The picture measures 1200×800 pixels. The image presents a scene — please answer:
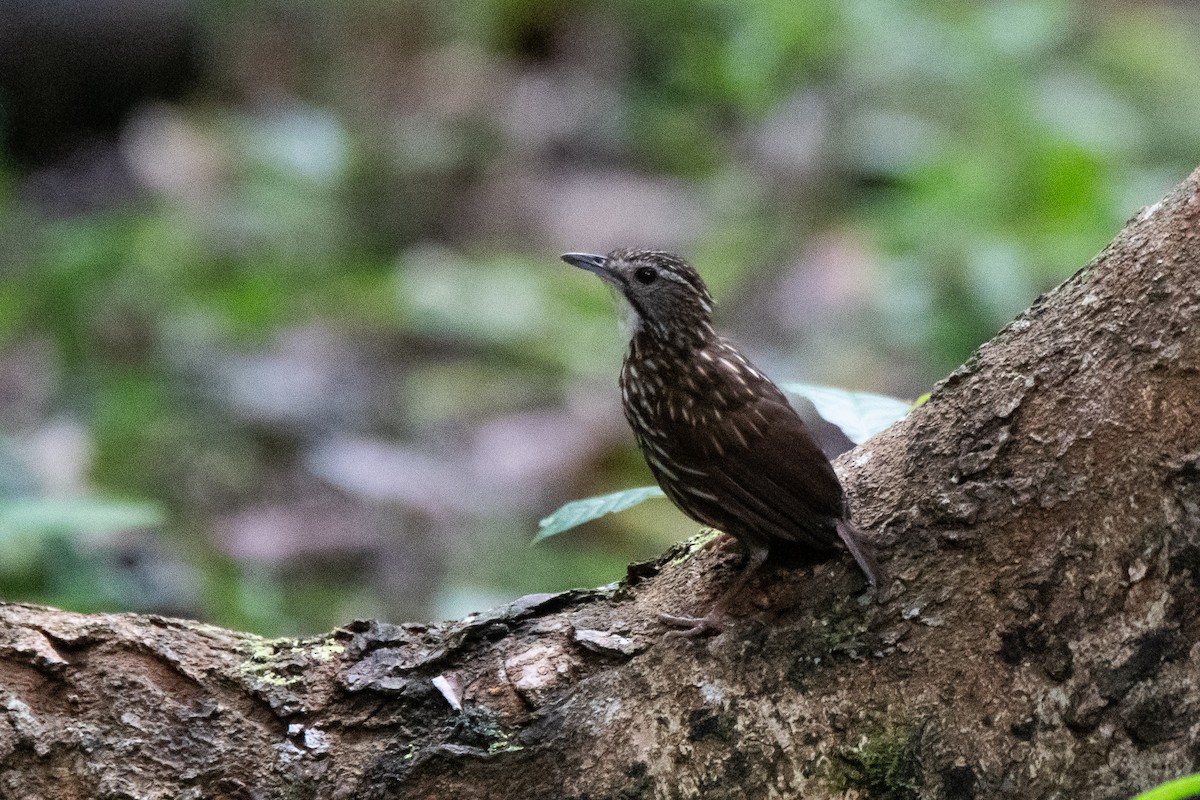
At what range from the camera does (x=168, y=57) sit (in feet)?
33.3

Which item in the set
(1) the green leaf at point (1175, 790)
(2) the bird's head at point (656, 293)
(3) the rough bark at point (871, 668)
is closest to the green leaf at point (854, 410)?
(2) the bird's head at point (656, 293)

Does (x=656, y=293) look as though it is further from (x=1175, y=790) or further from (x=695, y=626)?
(x=1175, y=790)

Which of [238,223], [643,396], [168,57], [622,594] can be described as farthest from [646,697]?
[168,57]

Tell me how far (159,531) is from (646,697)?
3152 millimetres

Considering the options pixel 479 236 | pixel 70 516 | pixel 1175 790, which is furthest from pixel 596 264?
pixel 479 236

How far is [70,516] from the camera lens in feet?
12.1

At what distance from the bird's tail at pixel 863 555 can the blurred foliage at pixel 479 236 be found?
7.18 ft

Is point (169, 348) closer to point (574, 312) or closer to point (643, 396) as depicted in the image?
point (574, 312)

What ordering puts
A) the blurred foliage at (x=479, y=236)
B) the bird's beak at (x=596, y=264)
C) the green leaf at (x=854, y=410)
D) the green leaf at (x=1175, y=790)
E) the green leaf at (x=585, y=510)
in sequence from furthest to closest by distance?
1. the blurred foliage at (x=479, y=236)
2. the bird's beak at (x=596, y=264)
3. the green leaf at (x=854, y=410)
4. the green leaf at (x=585, y=510)
5. the green leaf at (x=1175, y=790)

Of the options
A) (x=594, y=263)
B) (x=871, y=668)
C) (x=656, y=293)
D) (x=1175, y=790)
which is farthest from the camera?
(x=594, y=263)

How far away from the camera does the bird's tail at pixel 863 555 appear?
104 inches

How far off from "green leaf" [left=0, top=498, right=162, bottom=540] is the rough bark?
0.97 meters

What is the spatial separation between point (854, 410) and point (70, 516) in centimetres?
203

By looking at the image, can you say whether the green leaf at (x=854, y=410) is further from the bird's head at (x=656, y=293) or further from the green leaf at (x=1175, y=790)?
the green leaf at (x=1175, y=790)
